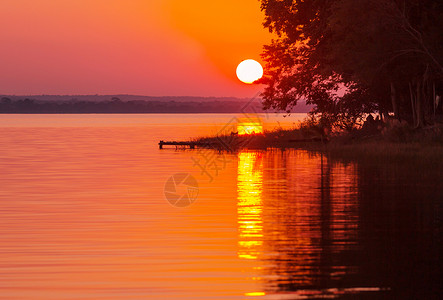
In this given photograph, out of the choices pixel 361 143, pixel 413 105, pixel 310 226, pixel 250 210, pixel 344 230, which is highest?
pixel 413 105

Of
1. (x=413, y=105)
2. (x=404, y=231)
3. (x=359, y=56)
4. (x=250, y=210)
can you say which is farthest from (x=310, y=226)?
(x=413, y=105)

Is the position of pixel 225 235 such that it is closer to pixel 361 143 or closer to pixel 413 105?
pixel 361 143

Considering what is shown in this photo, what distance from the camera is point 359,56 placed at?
5144 cm

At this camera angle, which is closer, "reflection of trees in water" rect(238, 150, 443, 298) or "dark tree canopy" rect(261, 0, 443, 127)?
"reflection of trees in water" rect(238, 150, 443, 298)

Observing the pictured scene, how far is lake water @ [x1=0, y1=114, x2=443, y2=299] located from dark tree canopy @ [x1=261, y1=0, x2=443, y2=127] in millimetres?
11661

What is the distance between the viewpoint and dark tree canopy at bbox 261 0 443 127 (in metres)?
50.0

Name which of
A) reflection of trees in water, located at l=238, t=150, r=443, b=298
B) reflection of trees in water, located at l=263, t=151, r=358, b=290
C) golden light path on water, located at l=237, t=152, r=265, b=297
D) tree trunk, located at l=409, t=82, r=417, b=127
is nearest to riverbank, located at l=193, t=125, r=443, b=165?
tree trunk, located at l=409, t=82, r=417, b=127

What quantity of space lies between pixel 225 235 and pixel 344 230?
306cm

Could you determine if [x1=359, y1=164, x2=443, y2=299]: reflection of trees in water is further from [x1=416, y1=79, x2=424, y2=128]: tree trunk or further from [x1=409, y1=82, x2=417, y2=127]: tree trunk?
[x1=409, y1=82, x2=417, y2=127]: tree trunk

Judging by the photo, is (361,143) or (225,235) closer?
(225,235)

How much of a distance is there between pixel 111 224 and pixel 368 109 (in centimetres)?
4465

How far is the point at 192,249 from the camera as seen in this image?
18.7 meters

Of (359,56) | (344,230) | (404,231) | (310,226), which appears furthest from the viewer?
(359,56)

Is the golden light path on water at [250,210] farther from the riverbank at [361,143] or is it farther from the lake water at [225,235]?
the riverbank at [361,143]
